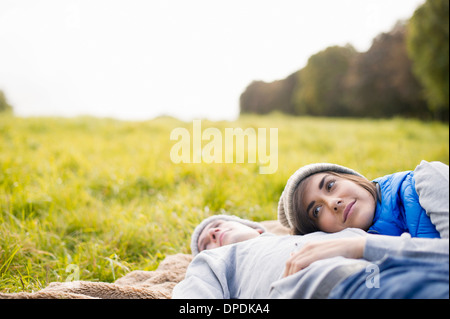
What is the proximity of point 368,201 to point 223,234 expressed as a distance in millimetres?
928

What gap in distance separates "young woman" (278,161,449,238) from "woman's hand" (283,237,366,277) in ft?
1.18

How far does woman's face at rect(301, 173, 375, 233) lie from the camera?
1.63 meters

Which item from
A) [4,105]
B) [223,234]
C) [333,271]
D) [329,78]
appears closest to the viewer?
[333,271]

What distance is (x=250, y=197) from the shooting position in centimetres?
336

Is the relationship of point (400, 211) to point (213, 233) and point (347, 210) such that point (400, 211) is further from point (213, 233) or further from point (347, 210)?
point (213, 233)

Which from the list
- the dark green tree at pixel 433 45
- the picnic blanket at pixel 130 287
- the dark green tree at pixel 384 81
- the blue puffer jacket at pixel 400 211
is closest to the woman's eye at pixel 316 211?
the blue puffer jacket at pixel 400 211

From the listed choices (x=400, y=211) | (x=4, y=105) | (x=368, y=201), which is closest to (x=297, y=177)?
(x=368, y=201)

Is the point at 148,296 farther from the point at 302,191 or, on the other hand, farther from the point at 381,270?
the point at 381,270

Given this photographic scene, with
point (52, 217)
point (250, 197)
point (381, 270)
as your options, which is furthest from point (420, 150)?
point (52, 217)

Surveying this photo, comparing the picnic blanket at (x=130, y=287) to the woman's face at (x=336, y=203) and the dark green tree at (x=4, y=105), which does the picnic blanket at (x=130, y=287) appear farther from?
the dark green tree at (x=4, y=105)

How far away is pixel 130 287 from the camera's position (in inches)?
64.5

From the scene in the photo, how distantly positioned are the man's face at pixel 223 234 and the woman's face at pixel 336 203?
51 cm

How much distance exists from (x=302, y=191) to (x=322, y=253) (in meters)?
0.59
